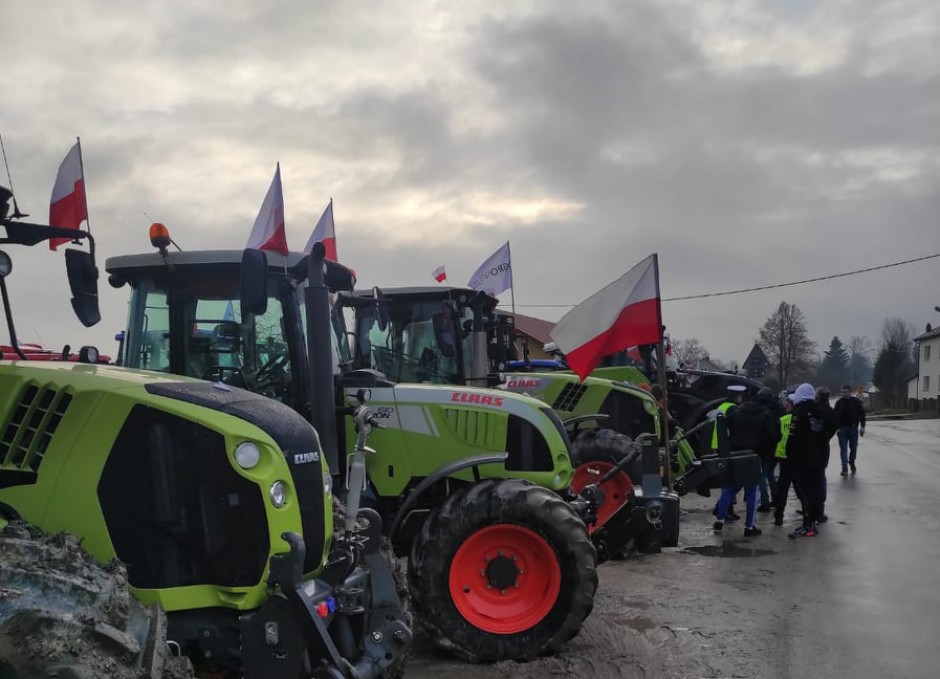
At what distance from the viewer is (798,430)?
34.9 feet

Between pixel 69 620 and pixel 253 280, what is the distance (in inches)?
81.9

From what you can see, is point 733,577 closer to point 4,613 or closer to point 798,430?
point 798,430

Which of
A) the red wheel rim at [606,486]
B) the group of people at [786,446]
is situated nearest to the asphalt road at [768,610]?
the group of people at [786,446]

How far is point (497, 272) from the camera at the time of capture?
50.4 ft

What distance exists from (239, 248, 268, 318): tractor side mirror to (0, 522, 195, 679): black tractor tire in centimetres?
159

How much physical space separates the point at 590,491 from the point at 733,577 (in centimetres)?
199

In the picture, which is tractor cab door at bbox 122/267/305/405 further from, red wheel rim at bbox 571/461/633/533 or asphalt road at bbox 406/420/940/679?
red wheel rim at bbox 571/461/633/533

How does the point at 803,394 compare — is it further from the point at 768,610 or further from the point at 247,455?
the point at 247,455

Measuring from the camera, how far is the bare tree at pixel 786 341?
6544 cm

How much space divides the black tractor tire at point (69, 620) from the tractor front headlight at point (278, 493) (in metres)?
0.59

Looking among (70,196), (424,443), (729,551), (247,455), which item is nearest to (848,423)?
(729,551)

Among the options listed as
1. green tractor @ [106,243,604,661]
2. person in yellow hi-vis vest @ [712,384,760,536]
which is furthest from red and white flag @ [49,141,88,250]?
person in yellow hi-vis vest @ [712,384,760,536]

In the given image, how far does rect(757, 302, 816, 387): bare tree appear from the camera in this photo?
65438 mm

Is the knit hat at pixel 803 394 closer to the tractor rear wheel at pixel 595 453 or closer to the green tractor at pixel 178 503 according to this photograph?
the tractor rear wheel at pixel 595 453
